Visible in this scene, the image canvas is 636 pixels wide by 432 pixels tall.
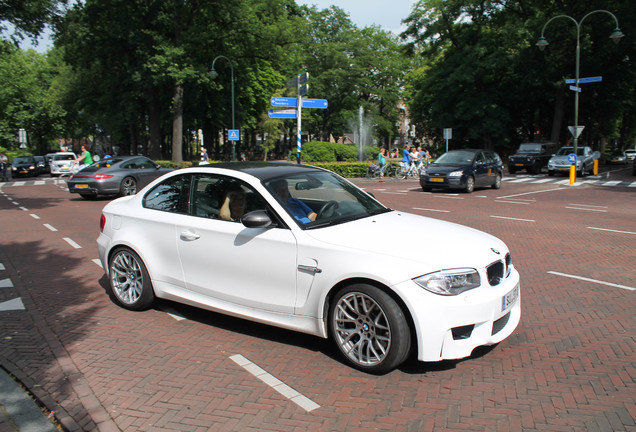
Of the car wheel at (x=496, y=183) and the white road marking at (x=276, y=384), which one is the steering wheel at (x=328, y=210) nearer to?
the white road marking at (x=276, y=384)

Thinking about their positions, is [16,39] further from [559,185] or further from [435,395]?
[559,185]

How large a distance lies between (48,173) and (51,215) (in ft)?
103

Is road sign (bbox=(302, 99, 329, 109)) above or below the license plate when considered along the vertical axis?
above

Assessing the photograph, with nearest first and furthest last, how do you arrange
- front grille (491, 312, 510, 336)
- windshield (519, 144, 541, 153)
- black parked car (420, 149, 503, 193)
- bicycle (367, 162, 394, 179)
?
front grille (491, 312, 510, 336) < black parked car (420, 149, 503, 193) < bicycle (367, 162, 394, 179) < windshield (519, 144, 541, 153)

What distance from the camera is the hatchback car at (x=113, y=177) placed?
17.0m

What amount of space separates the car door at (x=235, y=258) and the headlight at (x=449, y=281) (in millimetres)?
1065

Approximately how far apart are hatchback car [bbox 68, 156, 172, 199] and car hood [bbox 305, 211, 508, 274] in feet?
47.5

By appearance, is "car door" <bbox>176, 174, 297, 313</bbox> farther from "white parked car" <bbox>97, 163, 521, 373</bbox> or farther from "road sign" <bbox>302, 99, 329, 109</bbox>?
"road sign" <bbox>302, 99, 329, 109</bbox>

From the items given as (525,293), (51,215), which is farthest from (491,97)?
(525,293)

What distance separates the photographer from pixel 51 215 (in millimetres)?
13820

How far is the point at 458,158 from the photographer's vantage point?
20.0 metres

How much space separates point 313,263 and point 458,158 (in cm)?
1714

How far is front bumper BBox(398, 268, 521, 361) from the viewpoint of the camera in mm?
3562

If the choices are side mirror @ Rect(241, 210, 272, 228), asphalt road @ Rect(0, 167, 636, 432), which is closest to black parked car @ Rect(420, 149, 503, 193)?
asphalt road @ Rect(0, 167, 636, 432)
